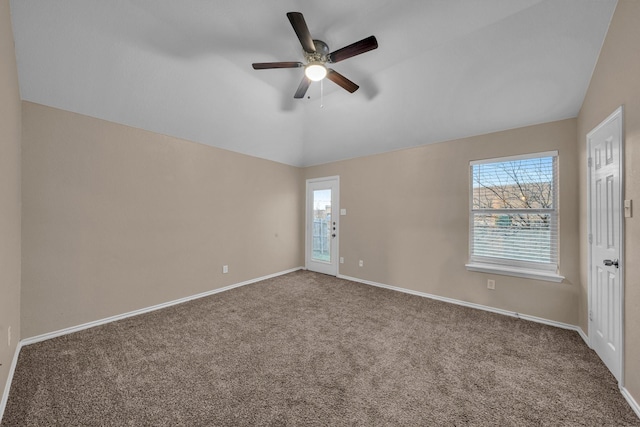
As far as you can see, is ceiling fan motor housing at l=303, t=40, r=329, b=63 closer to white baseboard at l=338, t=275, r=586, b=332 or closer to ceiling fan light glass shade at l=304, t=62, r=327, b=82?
ceiling fan light glass shade at l=304, t=62, r=327, b=82

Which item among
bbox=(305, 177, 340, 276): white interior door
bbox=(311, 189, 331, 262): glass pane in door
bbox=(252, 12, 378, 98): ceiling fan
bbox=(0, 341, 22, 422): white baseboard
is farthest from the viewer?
bbox=(311, 189, 331, 262): glass pane in door

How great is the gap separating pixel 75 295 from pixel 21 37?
2404 mm

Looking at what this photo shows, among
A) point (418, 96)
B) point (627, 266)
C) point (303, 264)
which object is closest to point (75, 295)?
point (303, 264)

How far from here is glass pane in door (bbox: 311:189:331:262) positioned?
5.07 metres

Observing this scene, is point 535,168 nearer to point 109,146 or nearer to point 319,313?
point 319,313

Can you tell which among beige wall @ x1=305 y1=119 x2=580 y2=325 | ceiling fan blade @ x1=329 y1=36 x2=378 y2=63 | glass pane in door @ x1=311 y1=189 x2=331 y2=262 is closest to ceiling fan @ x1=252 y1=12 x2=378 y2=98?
ceiling fan blade @ x1=329 y1=36 x2=378 y2=63

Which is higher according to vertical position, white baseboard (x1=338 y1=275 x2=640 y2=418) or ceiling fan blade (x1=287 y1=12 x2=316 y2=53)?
ceiling fan blade (x1=287 y1=12 x2=316 y2=53)

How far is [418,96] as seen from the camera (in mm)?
3090

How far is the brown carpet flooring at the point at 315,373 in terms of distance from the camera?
1575 mm

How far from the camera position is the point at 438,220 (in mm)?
3662

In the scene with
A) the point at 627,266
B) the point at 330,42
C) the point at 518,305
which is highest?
the point at 330,42

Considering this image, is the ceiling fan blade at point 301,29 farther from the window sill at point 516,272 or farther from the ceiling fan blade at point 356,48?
the window sill at point 516,272

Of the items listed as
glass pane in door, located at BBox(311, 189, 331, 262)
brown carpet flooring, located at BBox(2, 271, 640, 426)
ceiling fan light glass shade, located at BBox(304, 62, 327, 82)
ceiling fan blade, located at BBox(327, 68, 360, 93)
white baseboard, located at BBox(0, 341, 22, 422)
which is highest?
ceiling fan blade, located at BBox(327, 68, 360, 93)

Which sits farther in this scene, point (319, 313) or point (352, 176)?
point (352, 176)
